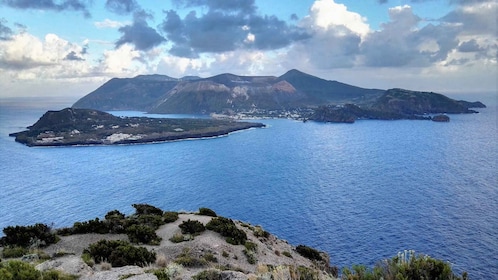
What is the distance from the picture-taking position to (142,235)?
100 ft

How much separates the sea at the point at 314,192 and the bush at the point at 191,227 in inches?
1274

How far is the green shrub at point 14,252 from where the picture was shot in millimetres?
26344

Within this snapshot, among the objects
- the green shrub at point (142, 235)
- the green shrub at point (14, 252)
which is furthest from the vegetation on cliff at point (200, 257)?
the green shrub at point (142, 235)

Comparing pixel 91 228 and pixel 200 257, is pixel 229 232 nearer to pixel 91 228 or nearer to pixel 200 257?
pixel 200 257

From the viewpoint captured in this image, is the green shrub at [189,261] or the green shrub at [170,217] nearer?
the green shrub at [189,261]

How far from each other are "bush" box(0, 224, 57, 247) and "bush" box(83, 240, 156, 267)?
6878 mm

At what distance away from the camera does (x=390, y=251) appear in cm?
6262

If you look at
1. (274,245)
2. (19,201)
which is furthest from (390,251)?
(19,201)

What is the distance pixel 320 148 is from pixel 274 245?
149 meters

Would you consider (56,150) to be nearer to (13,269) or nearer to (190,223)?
(190,223)

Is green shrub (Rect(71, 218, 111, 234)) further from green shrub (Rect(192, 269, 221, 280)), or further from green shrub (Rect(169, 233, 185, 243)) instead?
green shrub (Rect(192, 269, 221, 280))

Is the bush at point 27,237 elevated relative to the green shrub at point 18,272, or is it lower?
lower

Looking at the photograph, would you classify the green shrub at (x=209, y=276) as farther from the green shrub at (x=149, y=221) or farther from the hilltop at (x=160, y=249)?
the green shrub at (x=149, y=221)

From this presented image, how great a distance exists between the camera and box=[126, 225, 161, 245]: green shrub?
3023 cm
